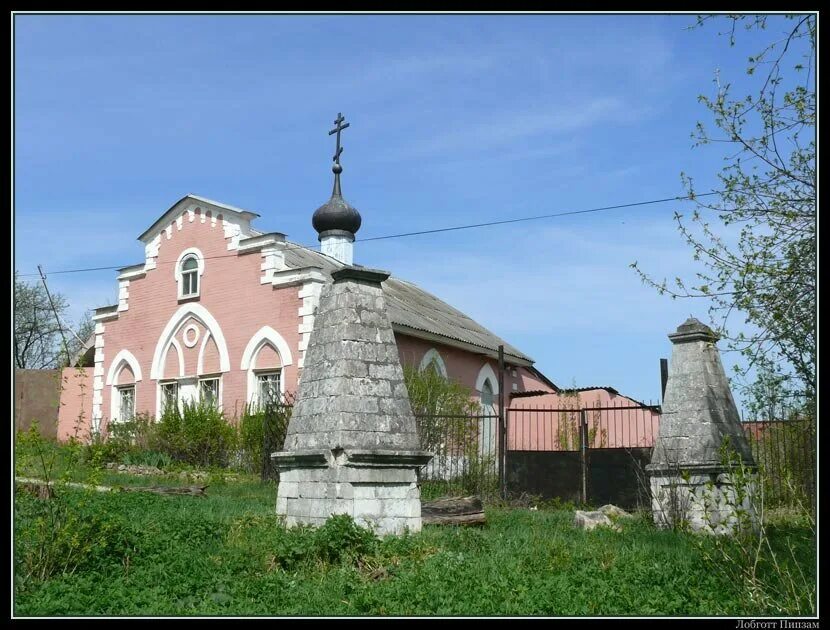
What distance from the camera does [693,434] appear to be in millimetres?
11141

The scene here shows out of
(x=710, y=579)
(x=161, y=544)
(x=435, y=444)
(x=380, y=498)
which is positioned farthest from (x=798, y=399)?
(x=435, y=444)

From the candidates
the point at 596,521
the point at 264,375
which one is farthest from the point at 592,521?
the point at 264,375

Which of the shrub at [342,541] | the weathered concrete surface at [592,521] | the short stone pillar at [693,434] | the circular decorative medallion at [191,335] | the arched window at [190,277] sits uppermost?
the arched window at [190,277]

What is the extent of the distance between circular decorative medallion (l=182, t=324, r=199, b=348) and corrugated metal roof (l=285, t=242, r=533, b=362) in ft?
9.88

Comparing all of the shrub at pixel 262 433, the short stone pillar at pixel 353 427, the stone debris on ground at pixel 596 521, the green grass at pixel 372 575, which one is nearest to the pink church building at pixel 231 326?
the shrub at pixel 262 433

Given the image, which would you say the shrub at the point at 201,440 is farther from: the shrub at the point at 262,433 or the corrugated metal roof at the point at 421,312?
the corrugated metal roof at the point at 421,312

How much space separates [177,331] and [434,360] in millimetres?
6518

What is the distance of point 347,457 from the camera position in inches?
346

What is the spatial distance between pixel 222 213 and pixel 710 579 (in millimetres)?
16200

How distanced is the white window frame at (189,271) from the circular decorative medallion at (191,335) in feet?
2.45

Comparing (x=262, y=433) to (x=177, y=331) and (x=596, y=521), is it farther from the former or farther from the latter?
(x=596, y=521)

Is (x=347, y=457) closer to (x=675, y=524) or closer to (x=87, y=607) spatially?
(x=87, y=607)

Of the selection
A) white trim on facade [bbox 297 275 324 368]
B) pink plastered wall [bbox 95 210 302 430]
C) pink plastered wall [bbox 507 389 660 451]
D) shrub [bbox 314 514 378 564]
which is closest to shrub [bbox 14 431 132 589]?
shrub [bbox 314 514 378 564]

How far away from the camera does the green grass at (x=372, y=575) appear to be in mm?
6594
